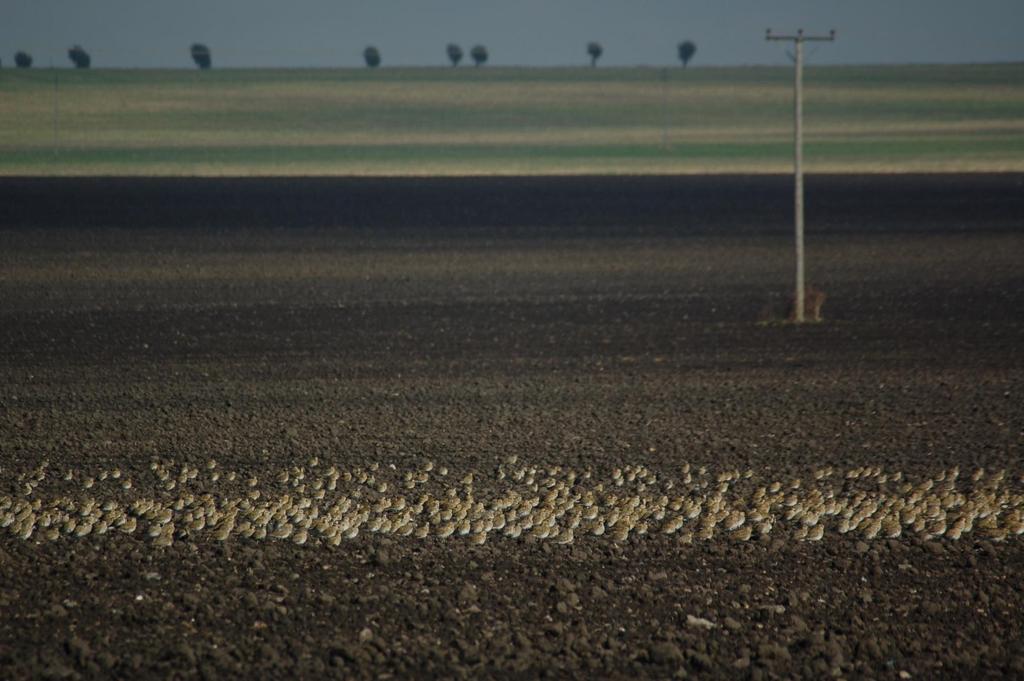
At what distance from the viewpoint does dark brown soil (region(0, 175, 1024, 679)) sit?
261 inches

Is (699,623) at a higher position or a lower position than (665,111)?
higher

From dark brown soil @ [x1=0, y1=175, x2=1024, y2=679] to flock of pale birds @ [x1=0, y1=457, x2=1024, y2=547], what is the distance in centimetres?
5

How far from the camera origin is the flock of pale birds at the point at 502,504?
823 cm

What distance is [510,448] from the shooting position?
10.4 m

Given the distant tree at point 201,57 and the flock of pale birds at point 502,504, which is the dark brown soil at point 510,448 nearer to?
the flock of pale birds at point 502,504

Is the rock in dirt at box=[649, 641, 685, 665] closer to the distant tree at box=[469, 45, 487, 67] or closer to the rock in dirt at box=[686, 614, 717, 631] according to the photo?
the rock in dirt at box=[686, 614, 717, 631]

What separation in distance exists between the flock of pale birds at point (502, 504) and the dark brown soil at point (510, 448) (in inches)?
1.8

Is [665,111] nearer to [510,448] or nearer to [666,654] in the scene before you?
[510,448]

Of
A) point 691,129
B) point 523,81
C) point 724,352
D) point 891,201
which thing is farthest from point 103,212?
point 523,81

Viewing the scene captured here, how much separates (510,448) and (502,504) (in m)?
1.62

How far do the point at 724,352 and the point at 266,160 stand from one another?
201 ft

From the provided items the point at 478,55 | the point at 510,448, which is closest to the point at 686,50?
the point at 478,55

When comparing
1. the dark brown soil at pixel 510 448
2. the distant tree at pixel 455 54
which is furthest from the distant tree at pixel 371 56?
the dark brown soil at pixel 510 448

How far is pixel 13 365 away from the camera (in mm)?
14172
